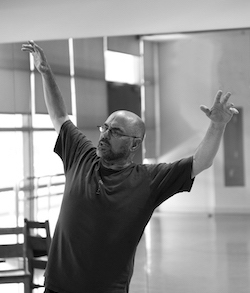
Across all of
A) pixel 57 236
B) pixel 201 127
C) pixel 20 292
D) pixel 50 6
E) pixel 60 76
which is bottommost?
pixel 20 292

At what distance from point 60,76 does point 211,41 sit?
1.15m

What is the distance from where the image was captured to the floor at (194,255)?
3947 millimetres

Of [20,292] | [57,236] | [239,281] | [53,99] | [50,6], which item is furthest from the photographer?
[20,292]

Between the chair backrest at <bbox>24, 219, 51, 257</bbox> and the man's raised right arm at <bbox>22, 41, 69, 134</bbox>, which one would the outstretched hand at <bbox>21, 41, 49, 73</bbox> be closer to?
the man's raised right arm at <bbox>22, 41, 69, 134</bbox>

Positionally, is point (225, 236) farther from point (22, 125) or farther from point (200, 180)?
point (22, 125)

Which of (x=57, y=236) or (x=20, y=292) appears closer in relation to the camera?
(x=57, y=236)

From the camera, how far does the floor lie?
395 centimetres

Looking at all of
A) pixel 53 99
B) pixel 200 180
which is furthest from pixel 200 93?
pixel 53 99

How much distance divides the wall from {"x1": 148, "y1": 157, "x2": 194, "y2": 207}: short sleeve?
73.4 inches

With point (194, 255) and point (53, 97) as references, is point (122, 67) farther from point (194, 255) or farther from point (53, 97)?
point (53, 97)

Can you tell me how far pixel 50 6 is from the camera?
418 cm

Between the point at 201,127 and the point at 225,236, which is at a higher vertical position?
the point at 201,127

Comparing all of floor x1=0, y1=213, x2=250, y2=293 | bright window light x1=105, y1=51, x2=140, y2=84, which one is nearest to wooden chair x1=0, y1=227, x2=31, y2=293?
floor x1=0, y1=213, x2=250, y2=293

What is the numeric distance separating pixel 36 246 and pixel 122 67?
145 centimetres
